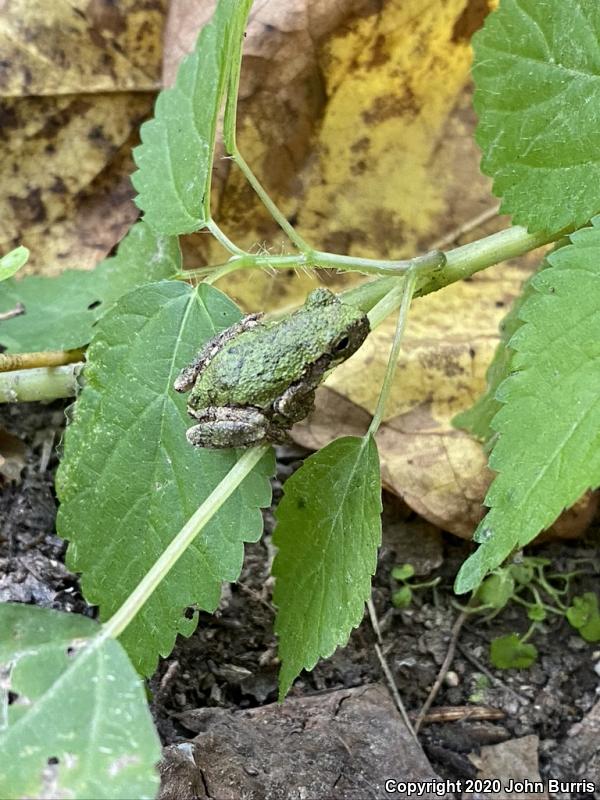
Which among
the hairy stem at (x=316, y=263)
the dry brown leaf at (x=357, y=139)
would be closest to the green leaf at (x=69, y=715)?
the hairy stem at (x=316, y=263)

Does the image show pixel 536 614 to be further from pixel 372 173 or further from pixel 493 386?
pixel 372 173

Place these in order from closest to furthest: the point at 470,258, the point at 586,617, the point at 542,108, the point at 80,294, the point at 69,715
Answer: the point at 69,715, the point at 542,108, the point at 470,258, the point at 586,617, the point at 80,294

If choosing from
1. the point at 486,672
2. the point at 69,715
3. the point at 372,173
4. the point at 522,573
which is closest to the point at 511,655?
the point at 486,672

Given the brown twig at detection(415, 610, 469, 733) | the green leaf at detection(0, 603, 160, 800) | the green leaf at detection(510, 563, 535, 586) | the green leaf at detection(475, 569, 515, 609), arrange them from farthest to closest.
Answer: the green leaf at detection(510, 563, 535, 586), the green leaf at detection(475, 569, 515, 609), the brown twig at detection(415, 610, 469, 733), the green leaf at detection(0, 603, 160, 800)

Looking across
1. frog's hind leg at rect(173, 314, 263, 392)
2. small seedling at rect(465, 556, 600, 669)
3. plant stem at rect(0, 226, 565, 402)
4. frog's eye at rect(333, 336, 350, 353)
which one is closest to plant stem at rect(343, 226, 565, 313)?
plant stem at rect(0, 226, 565, 402)

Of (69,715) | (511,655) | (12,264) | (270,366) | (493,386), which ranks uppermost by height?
(12,264)

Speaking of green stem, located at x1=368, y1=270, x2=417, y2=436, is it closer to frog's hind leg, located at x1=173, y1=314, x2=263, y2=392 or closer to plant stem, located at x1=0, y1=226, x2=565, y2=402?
plant stem, located at x1=0, y1=226, x2=565, y2=402

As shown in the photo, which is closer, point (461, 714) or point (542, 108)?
point (542, 108)
